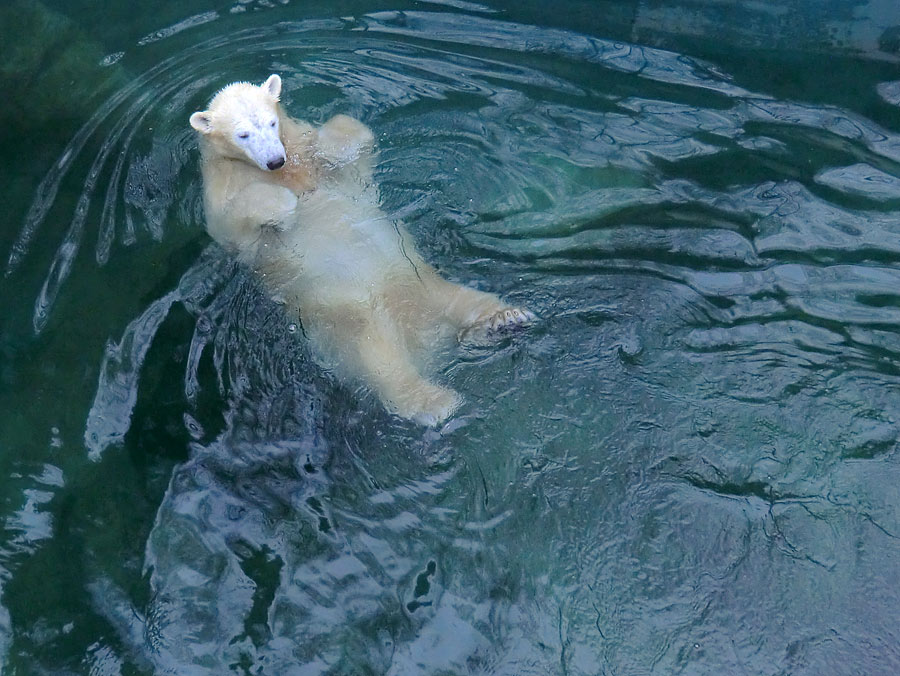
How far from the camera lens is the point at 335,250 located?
16.1 ft

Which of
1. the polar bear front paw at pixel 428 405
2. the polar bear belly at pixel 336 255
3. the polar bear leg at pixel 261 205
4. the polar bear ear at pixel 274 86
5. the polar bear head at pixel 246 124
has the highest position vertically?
the polar bear ear at pixel 274 86

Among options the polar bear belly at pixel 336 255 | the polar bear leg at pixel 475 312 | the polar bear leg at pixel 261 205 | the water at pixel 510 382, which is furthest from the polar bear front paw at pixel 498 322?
the polar bear leg at pixel 261 205

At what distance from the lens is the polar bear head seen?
507 cm

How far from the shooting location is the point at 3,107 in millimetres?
6250

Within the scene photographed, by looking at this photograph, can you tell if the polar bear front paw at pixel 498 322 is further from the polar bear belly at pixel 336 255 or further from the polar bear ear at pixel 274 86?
the polar bear ear at pixel 274 86

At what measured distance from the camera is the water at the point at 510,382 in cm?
382

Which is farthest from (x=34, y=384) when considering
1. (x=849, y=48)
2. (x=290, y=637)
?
(x=849, y=48)

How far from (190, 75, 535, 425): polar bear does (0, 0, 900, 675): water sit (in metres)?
0.16

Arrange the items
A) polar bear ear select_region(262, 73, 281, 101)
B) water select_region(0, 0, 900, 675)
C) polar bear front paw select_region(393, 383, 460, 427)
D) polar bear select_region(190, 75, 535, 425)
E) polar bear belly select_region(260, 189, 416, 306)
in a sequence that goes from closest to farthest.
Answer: water select_region(0, 0, 900, 675) → polar bear front paw select_region(393, 383, 460, 427) → polar bear select_region(190, 75, 535, 425) → polar bear belly select_region(260, 189, 416, 306) → polar bear ear select_region(262, 73, 281, 101)

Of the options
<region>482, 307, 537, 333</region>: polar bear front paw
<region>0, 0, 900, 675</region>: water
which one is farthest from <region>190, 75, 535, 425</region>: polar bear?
<region>0, 0, 900, 675</region>: water

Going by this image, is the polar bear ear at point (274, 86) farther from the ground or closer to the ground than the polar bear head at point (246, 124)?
farther from the ground

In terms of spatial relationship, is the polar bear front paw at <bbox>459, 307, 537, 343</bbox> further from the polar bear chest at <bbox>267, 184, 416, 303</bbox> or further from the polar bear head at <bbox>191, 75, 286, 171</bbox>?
the polar bear head at <bbox>191, 75, 286, 171</bbox>

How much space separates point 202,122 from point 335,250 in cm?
126

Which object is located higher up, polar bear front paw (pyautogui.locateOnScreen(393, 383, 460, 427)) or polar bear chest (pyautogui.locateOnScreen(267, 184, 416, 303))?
polar bear chest (pyautogui.locateOnScreen(267, 184, 416, 303))
